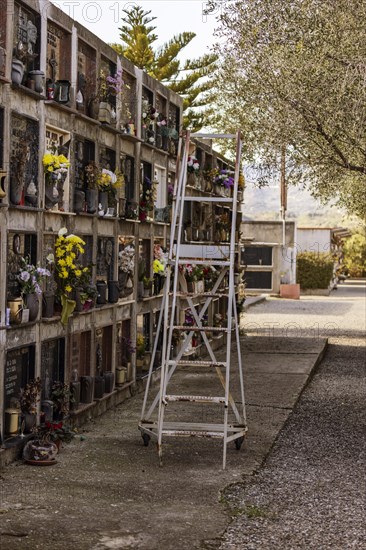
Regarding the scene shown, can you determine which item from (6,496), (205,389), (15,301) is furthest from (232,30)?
(6,496)

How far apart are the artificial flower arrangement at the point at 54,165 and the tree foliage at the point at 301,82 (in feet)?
20.5

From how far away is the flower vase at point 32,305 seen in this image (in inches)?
419

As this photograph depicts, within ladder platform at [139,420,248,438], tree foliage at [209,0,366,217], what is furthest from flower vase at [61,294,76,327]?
tree foliage at [209,0,366,217]

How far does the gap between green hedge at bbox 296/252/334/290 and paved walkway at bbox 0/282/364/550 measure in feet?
106

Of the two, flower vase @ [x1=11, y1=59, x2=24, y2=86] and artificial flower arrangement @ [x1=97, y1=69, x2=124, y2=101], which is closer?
flower vase @ [x1=11, y1=59, x2=24, y2=86]

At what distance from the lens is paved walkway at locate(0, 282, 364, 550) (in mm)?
7957

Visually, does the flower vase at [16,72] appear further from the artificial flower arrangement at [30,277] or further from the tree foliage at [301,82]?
the tree foliage at [301,82]

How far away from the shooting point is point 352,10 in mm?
16469

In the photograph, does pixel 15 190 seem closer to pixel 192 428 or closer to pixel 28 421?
pixel 28 421

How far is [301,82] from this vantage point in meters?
17.5

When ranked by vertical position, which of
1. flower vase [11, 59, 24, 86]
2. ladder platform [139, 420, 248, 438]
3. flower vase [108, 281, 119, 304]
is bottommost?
ladder platform [139, 420, 248, 438]

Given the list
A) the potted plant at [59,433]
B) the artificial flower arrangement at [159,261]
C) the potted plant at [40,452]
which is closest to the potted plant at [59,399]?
the potted plant at [59,433]

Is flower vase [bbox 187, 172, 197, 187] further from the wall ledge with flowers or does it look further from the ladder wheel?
the ladder wheel

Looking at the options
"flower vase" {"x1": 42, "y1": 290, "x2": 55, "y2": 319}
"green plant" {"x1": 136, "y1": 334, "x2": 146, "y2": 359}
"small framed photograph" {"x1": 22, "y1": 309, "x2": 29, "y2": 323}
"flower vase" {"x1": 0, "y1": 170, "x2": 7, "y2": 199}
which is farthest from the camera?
"green plant" {"x1": 136, "y1": 334, "x2": 146, "y2": 359}
